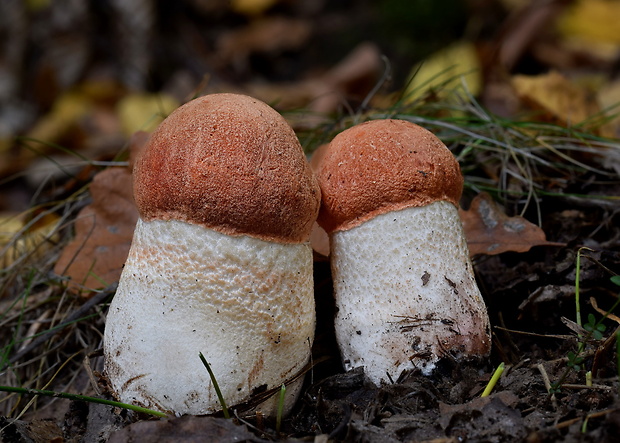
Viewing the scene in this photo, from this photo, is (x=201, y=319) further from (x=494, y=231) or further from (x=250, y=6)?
(x=250, y=6)

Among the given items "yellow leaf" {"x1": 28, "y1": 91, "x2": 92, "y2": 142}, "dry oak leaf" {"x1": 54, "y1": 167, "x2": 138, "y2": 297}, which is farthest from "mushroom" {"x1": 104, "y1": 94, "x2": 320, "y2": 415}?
"yellow leaf" {"x1": 28, "y1": 91, "x2": 92, "y2": 142}

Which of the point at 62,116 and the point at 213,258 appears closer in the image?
the point at 213,258

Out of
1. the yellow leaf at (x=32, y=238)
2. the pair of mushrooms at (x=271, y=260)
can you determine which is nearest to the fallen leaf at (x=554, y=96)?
the pair of mushrooms at (x=271, y=260)

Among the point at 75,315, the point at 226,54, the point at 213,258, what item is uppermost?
the point at 213,258

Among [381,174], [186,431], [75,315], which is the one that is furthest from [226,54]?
[186,431]

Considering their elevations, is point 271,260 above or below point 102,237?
above

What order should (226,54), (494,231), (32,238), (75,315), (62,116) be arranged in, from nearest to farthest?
(75,315) → (494,231) → (32,238) → (62,116) → (226,54)

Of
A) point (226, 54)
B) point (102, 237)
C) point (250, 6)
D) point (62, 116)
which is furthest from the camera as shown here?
point (250, 6)

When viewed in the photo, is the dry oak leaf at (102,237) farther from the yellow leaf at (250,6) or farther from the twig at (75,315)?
the yellow leaf at (250,6)
